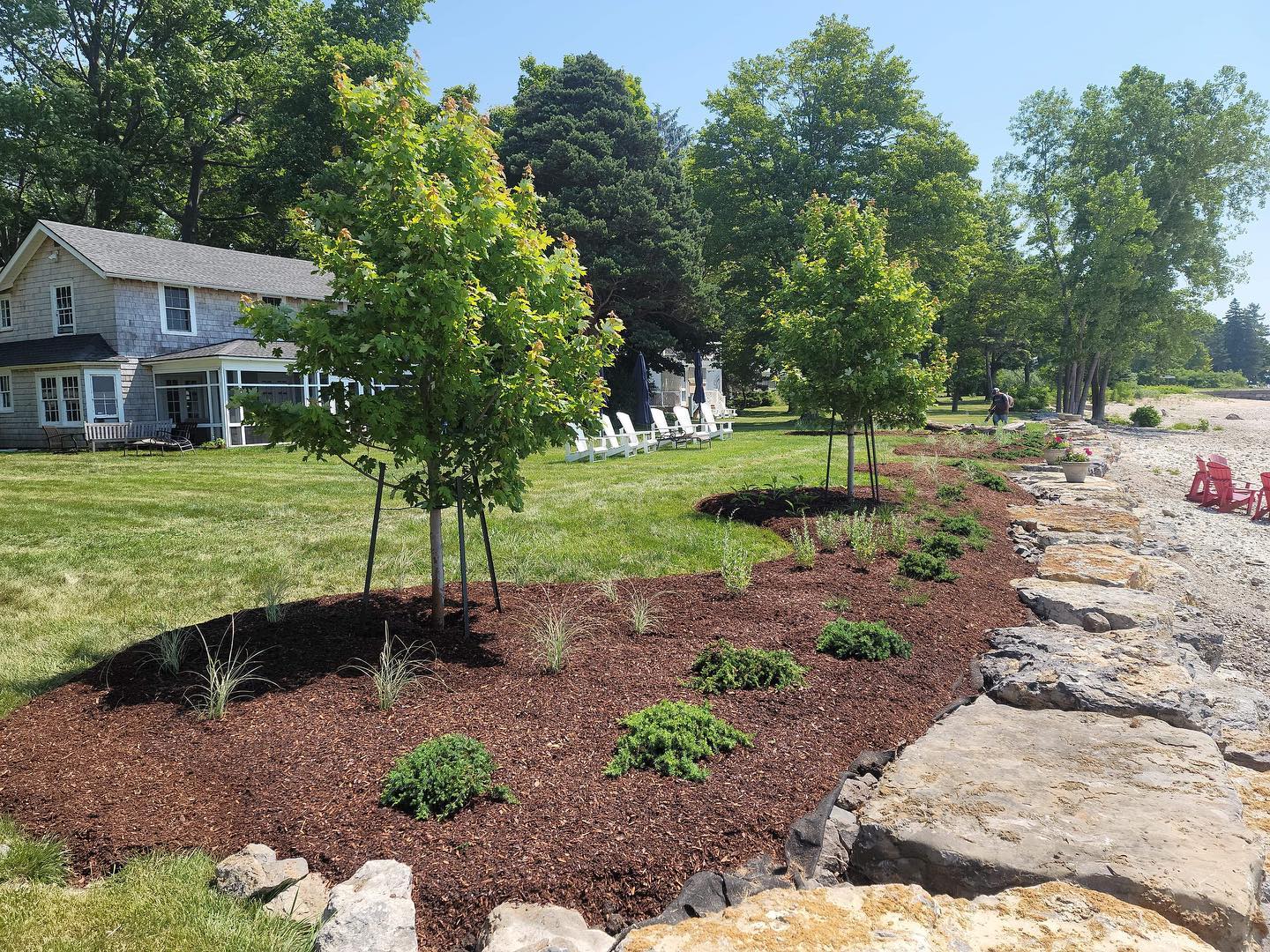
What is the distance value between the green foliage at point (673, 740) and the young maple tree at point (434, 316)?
6.03ft

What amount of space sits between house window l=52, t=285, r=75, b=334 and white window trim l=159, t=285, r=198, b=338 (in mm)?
2410

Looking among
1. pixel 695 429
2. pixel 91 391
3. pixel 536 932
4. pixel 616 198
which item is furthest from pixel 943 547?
pixel 616 198

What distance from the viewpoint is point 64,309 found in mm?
22797

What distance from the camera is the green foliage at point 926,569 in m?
6.32

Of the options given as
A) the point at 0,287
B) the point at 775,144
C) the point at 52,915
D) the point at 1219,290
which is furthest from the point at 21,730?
the point at 1219,290

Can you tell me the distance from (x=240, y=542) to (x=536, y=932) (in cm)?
689

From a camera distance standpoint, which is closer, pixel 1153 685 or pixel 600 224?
pixel 1153 685

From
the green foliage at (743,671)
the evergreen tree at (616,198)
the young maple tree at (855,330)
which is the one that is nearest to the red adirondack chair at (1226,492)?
the young maple tree at (855,330)

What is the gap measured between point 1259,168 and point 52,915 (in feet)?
133

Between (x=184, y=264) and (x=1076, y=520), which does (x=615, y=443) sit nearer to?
(x=1076, y=520)

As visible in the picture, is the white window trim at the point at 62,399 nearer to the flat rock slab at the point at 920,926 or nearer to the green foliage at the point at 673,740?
the green foliage at the point at 673,740

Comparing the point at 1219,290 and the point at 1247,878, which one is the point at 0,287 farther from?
the point at 1219,290

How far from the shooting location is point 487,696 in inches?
160

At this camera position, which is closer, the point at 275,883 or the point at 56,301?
the point at 275,883
